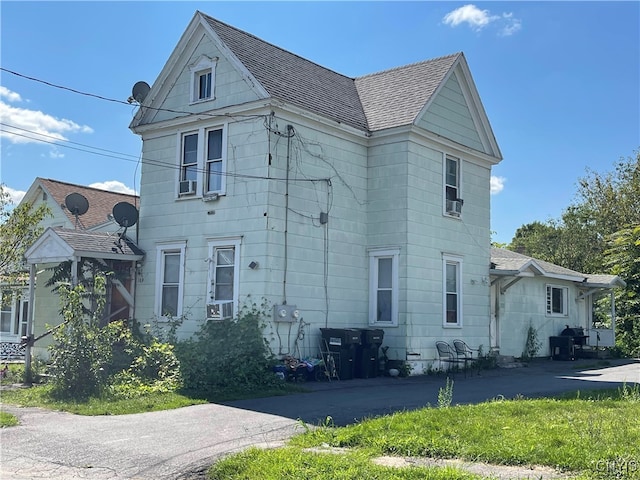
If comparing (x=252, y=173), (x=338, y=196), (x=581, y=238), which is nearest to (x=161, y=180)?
(x=252, y=173)

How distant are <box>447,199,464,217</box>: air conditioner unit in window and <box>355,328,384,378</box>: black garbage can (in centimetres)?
468

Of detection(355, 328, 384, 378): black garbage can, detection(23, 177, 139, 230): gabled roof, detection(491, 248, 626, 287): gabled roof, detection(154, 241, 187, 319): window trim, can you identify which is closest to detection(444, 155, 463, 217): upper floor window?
detection(491, 248, 626, 287): gabled roof

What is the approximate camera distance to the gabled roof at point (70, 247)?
53.5ft

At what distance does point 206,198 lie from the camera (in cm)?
1684

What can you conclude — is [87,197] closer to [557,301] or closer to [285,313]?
[285,313]

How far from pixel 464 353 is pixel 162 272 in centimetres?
856

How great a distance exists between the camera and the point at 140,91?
63.7 feet

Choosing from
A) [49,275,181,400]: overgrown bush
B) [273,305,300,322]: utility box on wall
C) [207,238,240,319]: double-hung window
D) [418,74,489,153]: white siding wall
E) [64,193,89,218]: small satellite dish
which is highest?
[418,74,489,153]: white siding wall

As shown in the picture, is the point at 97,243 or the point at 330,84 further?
the point at 330,84

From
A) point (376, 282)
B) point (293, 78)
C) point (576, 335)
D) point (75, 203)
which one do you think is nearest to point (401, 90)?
point (293, 78)

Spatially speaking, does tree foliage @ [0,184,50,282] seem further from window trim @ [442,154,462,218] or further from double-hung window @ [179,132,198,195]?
window trim @ [442,154,462,218]

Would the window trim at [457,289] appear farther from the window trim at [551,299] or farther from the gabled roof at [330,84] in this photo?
the window trim at [551,299]

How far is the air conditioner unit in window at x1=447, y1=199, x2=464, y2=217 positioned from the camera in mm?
19578

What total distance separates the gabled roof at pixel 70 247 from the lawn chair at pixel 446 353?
863cm
